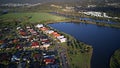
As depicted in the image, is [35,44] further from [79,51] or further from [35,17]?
[35,17]

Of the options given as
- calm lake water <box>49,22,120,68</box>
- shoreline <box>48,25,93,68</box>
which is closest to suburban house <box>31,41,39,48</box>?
shoreline <box>48,25,93,68</box>

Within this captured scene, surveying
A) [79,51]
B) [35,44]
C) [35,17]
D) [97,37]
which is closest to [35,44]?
[35,44]

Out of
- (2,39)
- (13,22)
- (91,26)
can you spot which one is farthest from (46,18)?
(2,39)

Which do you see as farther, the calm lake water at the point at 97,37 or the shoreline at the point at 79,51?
the calm lake water at the point at 97,37

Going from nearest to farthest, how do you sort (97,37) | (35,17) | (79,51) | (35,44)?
1. (79,51)
2. (35,44)
3. (97,37)
4. (35,17)

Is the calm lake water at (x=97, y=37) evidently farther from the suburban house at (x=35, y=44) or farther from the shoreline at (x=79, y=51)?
the suburban house at (x=35, y=44)

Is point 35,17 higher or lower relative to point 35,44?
higher

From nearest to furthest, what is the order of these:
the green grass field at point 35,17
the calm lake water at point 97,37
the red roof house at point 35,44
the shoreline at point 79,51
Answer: the shoreline at point 79,51 → the calm lake water at point 97,37 → the red roof house at point 35,44 → the green grass field at point 35,17

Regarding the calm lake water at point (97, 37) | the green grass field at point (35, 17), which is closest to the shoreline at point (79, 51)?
the calm lake water at point (97, 37)

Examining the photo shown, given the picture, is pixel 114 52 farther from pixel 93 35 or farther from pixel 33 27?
pixel 33 27
